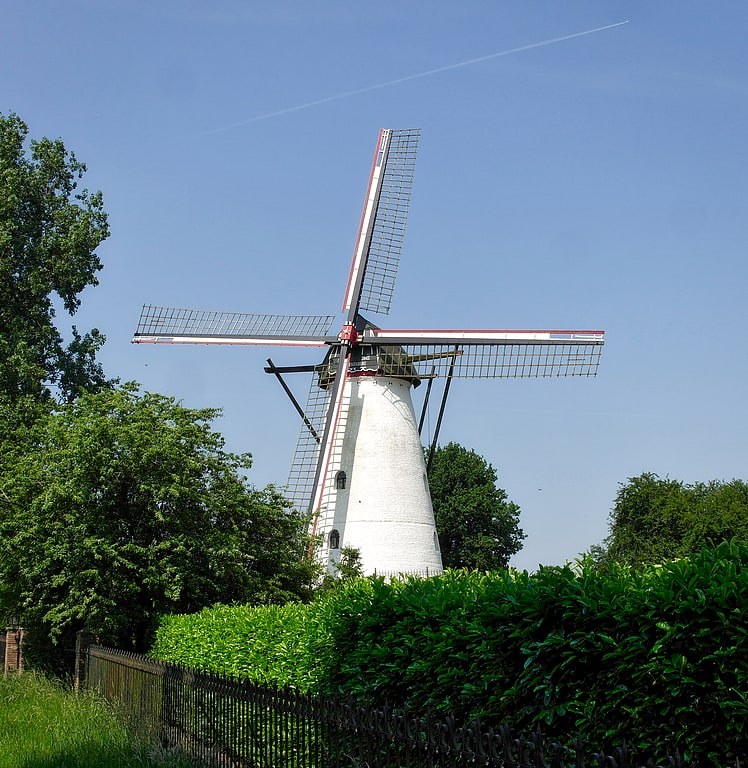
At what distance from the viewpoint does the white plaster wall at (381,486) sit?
28297 millimetres

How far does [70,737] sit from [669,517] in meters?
48.7

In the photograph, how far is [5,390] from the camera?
2902 cm

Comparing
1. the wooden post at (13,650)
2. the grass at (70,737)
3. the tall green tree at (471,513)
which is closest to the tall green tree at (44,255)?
the wooden post at (13,650)

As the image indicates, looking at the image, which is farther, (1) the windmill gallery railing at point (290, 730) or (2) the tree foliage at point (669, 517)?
(2) the tree foliage at point (669, 517)

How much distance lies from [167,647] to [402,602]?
9415mm

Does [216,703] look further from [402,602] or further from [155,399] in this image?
[155,399]

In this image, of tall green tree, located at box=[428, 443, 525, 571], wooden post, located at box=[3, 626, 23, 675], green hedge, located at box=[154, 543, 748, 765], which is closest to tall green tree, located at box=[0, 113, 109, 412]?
wooden post, located at box=[3, 626, 23, 675]

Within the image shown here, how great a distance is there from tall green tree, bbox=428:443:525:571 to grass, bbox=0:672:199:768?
43532mm

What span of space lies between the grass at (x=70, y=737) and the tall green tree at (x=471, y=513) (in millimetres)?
43532

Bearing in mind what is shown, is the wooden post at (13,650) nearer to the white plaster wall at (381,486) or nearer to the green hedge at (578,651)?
the white plaster wall at (381,486)

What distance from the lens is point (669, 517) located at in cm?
5550

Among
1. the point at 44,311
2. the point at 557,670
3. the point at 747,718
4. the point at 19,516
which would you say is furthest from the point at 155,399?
the point at 747,718

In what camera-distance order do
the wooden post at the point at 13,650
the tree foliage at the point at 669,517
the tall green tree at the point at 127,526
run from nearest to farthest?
the tall green tree at the point at 127,526 < the wooden post at the point at 13,650 < the tree foliage at the point at 669,517

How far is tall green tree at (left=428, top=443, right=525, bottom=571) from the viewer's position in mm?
58688
